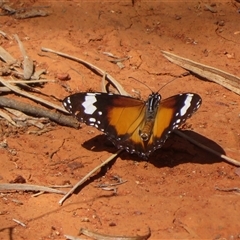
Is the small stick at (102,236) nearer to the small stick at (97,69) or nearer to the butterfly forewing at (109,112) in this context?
the butterfly forewing at (109,112)

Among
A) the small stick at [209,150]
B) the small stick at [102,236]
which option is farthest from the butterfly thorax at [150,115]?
the small stick at [102,236]

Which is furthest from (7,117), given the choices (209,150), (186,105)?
(209,150)

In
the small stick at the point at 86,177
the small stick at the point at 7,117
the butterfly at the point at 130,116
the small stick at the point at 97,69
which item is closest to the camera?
the small stick at the point at 86,177

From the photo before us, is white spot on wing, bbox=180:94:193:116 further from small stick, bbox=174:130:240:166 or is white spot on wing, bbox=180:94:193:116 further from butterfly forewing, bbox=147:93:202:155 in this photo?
small stick, bbox=174:130:240:166

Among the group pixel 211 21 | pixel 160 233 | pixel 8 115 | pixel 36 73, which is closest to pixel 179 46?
pixel 211 21

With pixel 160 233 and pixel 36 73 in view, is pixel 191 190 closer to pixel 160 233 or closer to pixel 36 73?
pixel 160 233

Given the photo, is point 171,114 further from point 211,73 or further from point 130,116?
point 211,73

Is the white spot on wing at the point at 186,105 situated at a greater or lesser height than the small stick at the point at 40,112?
greater
